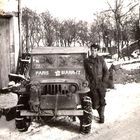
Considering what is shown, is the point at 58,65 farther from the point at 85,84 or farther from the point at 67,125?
the point at 67,125

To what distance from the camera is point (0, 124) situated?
10211 mm

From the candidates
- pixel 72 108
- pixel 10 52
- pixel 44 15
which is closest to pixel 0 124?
pixel 72 108

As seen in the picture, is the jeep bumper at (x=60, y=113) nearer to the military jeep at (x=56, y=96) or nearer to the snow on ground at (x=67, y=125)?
the military jeep at (x=56, y=96)

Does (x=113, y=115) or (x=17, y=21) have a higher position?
(x=17, y=21)

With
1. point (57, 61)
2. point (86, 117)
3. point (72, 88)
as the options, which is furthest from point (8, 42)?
point (86, 117)

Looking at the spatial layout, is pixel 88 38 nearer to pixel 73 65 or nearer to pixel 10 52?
pixel 10 52

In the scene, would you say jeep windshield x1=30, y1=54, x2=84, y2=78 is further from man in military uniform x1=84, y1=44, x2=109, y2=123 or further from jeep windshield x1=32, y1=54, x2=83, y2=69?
man in military uniform x1=84, y1=44, x2=109, y2=123

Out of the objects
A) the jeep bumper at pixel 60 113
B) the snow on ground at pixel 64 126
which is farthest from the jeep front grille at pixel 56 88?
the snow on ground at pixel 64 126

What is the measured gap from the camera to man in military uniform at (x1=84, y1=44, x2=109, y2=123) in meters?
9.89

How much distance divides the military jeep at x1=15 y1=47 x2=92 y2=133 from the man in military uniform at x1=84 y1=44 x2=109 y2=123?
230mm

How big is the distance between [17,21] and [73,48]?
662cm

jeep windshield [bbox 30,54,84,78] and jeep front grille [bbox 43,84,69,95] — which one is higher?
jeep windshield [bbox 30,54,84,78]

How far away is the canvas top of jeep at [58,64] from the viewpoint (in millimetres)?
9805

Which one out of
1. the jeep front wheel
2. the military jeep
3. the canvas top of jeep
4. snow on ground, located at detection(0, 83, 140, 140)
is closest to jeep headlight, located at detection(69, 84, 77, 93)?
the military jeep
